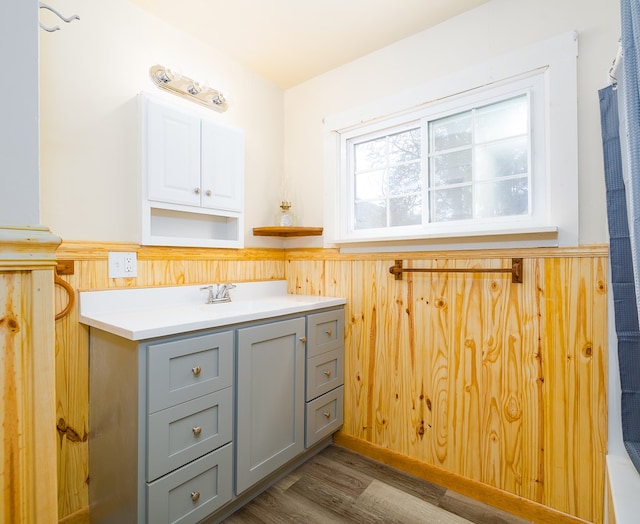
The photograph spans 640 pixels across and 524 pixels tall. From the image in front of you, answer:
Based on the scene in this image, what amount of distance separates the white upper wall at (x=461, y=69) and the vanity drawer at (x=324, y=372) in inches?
29.6

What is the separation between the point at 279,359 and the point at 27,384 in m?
1.05

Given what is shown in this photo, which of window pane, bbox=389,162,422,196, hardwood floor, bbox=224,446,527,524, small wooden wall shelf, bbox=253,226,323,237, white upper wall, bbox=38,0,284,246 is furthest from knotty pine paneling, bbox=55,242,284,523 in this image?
window pane, bbox=389,162,422,196

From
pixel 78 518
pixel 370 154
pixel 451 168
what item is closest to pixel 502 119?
pixel 451 168

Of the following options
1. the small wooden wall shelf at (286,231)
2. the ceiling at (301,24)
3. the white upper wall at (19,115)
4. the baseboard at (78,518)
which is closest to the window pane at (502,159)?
the ceiling at (301,24)

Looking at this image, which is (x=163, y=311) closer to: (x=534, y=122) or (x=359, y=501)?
(x=359, y=501)

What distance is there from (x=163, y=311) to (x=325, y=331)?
882mm

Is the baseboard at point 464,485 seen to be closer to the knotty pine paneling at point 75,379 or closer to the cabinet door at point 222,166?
the knotty pine paneling at point 75,379

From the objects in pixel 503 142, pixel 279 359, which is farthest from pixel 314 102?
pixel 279 359

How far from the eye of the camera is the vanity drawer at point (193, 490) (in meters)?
1.21

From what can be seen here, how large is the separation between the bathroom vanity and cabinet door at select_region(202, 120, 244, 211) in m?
0.54

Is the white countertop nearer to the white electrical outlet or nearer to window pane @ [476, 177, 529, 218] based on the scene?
the white electrical outlet

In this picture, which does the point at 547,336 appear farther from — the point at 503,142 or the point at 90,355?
the point at 90,355

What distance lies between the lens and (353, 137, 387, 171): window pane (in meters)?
2.14

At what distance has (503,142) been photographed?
5.51ft
